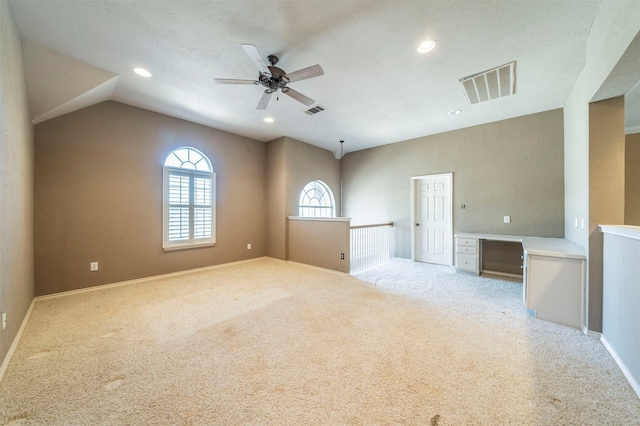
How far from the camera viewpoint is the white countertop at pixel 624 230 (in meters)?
1.59

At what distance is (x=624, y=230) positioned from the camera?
1.73 meters

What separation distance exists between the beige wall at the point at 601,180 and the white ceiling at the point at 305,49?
79 centimetres

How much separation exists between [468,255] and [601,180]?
7.88 ft

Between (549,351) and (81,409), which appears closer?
(81,409)

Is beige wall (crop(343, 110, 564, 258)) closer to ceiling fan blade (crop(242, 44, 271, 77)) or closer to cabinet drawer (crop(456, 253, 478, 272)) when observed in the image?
cabinet drawer (crop(456, 253, 478, 272))

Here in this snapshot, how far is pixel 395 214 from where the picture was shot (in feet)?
18.4

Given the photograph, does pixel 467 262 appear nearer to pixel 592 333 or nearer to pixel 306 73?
pixel 592 333

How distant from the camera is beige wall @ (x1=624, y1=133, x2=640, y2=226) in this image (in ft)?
11.1

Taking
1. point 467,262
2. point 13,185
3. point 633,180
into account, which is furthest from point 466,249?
point 13,185

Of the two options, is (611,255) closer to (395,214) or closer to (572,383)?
(572,383)

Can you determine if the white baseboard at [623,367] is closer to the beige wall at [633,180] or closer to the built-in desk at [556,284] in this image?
the built-in desk at [556,284]

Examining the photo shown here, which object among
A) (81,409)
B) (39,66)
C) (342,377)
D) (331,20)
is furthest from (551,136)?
(39,66)

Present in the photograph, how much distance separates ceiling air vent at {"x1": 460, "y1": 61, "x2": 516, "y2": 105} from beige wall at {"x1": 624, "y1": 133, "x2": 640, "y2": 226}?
209 cm

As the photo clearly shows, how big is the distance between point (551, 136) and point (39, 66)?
6983 millimetres
